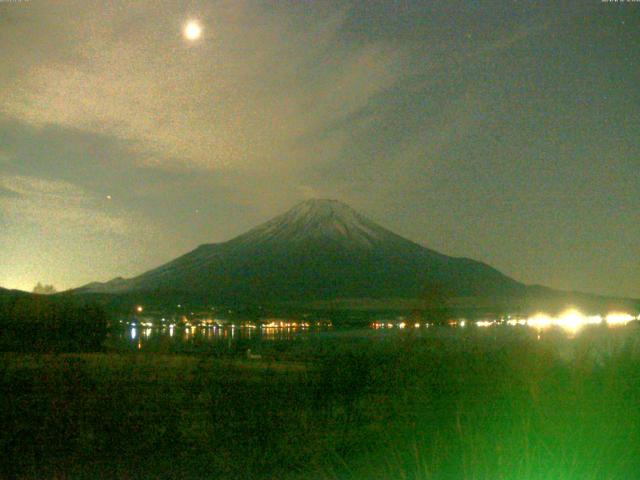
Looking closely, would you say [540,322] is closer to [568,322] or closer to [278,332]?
[568,322]

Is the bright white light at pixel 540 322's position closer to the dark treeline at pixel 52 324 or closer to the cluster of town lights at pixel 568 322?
the cluster of town lights at pixel 568 322

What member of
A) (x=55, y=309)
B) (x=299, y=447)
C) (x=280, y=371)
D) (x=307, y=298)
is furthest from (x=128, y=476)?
(x=307, y=298)

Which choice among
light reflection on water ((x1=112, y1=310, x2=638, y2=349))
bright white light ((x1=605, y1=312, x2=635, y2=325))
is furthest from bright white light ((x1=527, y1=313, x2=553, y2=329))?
bright white light ((x1=605, y1=312, x2=635, y2=325))

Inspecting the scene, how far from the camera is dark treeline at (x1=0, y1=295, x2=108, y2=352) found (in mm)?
34969

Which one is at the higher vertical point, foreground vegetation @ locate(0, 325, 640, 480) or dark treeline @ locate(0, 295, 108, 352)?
dark treeline @ locate(0, 295, 108, 352)

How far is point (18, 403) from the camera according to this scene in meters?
15.6

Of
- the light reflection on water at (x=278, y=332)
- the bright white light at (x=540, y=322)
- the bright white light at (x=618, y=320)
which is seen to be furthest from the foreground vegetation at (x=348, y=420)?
the bright white light at (x=618, y=320)

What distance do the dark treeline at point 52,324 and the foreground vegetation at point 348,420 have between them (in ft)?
45.3

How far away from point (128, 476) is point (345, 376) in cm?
747

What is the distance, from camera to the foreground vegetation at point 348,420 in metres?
Answer: 11.4

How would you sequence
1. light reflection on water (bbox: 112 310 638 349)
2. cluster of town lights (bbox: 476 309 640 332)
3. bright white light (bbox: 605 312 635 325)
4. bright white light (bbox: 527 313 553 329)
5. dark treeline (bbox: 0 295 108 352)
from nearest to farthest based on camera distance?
dark treeline (bbox: 0 295 108 352) < light reflection on water (bbox: 112 310 638 349) < cluster of town lights (bbox: 476 309 640 332) < bright white light (bbox: 527 313 553 329) < bright white light (bbox: 605 312 635 325)

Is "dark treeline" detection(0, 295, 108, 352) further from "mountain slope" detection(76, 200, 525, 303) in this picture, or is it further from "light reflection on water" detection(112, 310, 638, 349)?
"mountain slope" detection(76, 200, 525, 303)

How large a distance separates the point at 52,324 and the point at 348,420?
25.9m

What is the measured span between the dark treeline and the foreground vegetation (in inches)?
544
